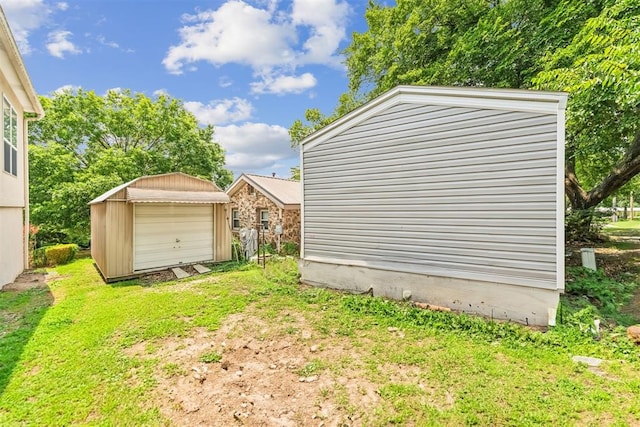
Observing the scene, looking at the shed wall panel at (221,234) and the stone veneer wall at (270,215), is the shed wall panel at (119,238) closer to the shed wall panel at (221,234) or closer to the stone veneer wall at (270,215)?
the shed wall panel at (221,234)

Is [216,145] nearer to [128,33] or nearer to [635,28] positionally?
[128,33]

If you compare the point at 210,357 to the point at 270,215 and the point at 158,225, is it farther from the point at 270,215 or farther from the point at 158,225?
the point at 270,215

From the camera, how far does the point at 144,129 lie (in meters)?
18.3

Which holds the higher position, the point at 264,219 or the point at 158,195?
the point at 158,195

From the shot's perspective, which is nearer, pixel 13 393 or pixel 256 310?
pixel 13 393

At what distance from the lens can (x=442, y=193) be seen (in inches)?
227

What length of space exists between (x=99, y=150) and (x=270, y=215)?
1226cm

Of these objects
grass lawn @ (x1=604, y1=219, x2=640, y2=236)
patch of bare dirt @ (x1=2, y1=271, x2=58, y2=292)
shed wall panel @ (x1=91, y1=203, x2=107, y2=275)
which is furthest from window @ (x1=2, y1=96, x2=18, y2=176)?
grass lawn @ (x1=604, y1=219, x2=640, y2=236)

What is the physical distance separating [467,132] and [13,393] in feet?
25.0

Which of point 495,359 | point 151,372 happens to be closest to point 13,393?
point 151,372

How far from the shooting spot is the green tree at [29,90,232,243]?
45.4 feet

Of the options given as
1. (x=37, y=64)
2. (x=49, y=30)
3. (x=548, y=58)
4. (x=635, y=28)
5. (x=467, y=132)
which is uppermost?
(x=49, y=30)

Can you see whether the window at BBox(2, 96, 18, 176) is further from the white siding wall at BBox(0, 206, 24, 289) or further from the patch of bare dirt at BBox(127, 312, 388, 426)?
the patch of bare dirt at BBox(127, 312, 388, 426)

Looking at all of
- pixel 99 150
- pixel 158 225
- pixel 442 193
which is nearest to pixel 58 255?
pixel 158 225
